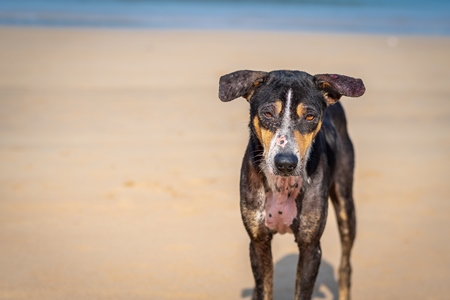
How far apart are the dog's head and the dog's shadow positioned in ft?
6.07

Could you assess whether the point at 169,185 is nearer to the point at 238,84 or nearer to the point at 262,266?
the point at 262,266

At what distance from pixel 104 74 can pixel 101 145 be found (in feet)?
18.8

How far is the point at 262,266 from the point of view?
17.6ft

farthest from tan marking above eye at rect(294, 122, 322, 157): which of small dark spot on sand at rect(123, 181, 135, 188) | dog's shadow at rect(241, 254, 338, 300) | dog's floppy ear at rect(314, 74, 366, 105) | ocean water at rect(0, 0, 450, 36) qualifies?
ocean water at rect(0, 0, 450, 36)

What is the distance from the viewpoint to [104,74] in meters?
16.1

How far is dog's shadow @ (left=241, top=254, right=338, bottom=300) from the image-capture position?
657cm

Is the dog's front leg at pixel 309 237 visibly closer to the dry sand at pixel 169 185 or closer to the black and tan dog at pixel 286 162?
the black and tan dog at pixel 286 162

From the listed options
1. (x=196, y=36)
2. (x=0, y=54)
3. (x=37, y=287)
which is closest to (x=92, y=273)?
(x=37, y=287)

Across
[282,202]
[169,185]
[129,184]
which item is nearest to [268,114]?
[282,202]

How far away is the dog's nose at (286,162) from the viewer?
14.9ft

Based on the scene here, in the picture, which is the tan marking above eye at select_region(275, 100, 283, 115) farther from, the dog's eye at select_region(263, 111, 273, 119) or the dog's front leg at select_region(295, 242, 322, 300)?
the dog's front leg at select_region(295, 242, 322, 300)

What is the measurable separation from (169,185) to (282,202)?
162 inches

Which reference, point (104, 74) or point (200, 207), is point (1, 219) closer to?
point (200, 207)

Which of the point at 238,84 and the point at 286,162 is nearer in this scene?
the point at 286,162
